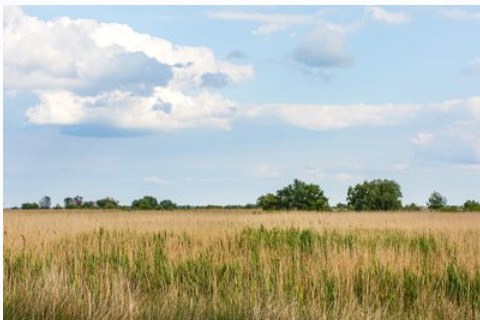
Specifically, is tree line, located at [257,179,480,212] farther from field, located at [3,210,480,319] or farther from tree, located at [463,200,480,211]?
field, located at [3,210,480,319]

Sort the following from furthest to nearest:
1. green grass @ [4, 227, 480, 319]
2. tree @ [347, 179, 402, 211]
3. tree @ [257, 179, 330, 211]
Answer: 1. tree @ [347, 179, 402, 211]
2. tree @ [257, 179, 330, 211]
3. green grass @ [4, 227, 480, 319]

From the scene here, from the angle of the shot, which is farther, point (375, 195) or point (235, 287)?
point (375, 195)

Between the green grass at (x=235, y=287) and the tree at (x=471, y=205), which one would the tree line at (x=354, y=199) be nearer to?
the tree at (x=471, y=205)

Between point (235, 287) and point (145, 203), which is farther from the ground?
point (145, 203)

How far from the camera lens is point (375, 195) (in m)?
58.3

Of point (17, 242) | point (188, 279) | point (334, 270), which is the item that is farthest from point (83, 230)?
point (334, 270)

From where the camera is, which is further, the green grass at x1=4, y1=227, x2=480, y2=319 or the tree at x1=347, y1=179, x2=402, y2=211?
the tree at x1=347, y1=179, x2=402, y2=211

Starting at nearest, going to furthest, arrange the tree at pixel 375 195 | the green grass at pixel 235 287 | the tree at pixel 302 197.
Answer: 1. the green grass at pixel 235 287
2. the tree at pixel 302 197
3. the tree at pixel 375 195

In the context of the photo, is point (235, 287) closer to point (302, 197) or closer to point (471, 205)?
point (302, 197)

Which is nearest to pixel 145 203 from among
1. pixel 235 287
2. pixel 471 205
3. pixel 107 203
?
pixel 107 203

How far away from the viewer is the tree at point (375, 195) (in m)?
58.1

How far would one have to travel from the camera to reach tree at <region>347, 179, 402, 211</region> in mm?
58094

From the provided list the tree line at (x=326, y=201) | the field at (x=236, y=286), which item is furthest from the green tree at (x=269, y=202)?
the field at (x=236, y=286)

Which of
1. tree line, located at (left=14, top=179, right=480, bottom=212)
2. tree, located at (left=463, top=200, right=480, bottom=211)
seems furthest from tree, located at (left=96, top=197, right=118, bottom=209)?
tree, located at (left=463, top=200, right=480, bottom=211)
